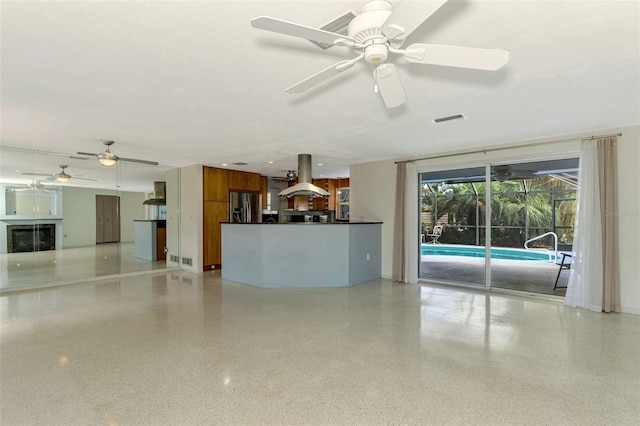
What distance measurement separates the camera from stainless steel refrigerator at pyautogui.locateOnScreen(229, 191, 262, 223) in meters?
7.96

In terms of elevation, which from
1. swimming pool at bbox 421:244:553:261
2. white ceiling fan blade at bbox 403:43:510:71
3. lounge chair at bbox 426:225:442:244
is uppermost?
white ceiling fan blade at bbox 403:43:510:71

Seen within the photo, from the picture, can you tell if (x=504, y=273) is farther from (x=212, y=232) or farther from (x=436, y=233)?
(x=212, y=232)

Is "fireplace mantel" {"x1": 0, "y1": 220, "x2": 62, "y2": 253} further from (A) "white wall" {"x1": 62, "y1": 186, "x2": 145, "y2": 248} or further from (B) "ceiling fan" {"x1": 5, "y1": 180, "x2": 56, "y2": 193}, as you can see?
(A) "white wall" {"x1": 62, "y1": 186, "x2": 145, "y2": 248}

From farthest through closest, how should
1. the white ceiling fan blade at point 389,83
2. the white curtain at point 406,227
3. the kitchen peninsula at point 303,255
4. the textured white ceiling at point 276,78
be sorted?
the white curtain at point 406,227, the kitchen peninsula at point 303,255, the white ceiling fan blade at point 389,83, the textured white ceiling at point 276,78

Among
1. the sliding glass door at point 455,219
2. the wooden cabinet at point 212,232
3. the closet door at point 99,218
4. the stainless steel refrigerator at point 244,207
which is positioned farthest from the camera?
the closet door at point 99,218

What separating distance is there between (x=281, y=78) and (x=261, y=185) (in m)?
6.52

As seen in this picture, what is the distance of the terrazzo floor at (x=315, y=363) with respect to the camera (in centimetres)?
203

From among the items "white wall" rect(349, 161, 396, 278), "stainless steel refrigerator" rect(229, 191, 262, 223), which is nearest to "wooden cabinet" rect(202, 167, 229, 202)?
"stainless steel refrigerator" rect(229, 191, 262, 223)

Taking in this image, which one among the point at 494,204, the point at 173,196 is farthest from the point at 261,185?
the point at 494,204

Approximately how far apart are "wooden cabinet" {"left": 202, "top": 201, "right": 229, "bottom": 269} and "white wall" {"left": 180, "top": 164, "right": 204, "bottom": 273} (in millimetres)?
125

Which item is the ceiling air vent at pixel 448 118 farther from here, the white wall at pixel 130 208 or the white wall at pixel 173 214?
the white wall at pixel 130 208

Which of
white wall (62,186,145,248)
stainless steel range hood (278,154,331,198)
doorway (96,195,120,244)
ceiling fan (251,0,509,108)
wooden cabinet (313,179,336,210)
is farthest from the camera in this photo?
doorway (96,195,120,244)

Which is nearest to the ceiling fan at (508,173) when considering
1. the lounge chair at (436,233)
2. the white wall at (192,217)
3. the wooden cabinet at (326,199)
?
the lounge chair at (436,233)

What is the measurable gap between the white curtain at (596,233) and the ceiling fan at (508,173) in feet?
4.46
